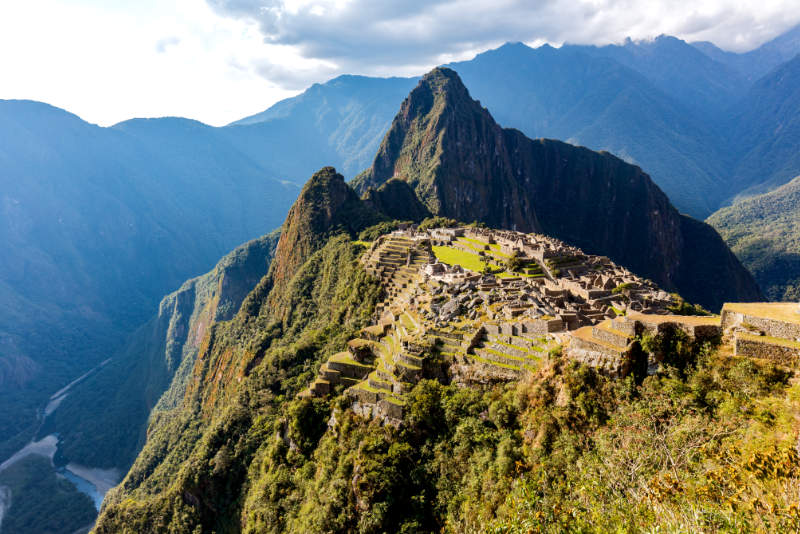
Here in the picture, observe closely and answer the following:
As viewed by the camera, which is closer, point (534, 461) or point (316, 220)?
point (534, 461)

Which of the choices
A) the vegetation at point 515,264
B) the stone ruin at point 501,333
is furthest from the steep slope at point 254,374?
the vegetation at point 515,264

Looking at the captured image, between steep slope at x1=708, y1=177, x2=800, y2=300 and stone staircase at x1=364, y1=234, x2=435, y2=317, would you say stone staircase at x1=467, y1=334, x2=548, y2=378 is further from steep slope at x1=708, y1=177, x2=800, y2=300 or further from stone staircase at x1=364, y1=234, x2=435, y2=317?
steep slope at x1=708, y1=177, x2=800, y2=300

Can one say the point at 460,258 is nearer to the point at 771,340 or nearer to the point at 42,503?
the point at 771,340

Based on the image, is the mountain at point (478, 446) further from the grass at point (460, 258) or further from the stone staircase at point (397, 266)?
the grass at point (460, 258)

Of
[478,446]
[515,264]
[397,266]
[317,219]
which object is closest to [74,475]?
[317,219]

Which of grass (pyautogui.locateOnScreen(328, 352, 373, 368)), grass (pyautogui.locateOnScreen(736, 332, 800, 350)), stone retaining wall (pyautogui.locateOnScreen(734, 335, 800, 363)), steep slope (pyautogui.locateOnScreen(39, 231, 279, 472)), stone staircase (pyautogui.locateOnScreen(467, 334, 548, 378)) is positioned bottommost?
steep slope (pyautogui.locateOnScreen(39, 231, 279, 472))

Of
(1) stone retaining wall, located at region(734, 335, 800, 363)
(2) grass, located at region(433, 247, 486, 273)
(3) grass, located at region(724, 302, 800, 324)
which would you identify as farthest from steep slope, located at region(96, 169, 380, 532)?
(3) grass, located at region(724, 302, 800, 324)
